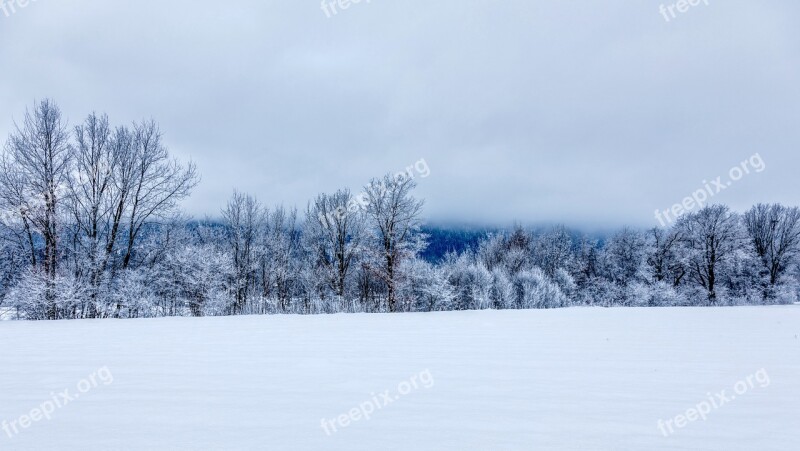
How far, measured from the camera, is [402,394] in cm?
364

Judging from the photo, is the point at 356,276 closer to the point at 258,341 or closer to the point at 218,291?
the point at 218,291

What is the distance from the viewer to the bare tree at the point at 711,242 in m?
33.1

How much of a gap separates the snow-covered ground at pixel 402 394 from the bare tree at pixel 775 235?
41.0 metres

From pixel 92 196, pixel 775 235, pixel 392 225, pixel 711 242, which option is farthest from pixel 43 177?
pixel 775 235

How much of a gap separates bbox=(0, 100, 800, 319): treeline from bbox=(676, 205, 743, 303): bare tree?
10 cm

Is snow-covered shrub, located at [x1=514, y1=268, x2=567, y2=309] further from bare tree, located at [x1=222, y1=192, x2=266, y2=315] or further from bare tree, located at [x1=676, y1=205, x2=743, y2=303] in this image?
bare tree, located at [x1=222, y1=192, x2=266, y2=315]

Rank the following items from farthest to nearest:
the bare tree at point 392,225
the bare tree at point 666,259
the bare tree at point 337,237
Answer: the bare tree at point 666,259 < the bare tree at point 337,237 < the bare tree at point 392,225

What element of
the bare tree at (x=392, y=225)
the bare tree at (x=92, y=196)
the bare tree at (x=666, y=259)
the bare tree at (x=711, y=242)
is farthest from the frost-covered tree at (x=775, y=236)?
the bare tree at (x=92, y=196)

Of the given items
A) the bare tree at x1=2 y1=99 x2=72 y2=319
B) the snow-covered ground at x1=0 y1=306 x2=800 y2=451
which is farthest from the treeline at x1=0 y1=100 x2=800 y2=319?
the snow-covered ground at x1=0 y1=306 x2=800 y2=451

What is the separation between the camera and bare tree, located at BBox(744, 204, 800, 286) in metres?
34.6

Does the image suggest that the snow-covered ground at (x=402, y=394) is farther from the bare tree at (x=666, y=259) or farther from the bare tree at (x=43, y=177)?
the bare tree at (x=666, y=259)

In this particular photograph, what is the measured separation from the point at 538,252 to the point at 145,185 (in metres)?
49.3

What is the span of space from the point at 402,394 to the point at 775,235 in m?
50.6

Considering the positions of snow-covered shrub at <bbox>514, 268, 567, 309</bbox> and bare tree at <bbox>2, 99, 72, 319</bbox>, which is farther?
snow-covered shrub at <bbox>514, 268, 567, 309</bbox>
